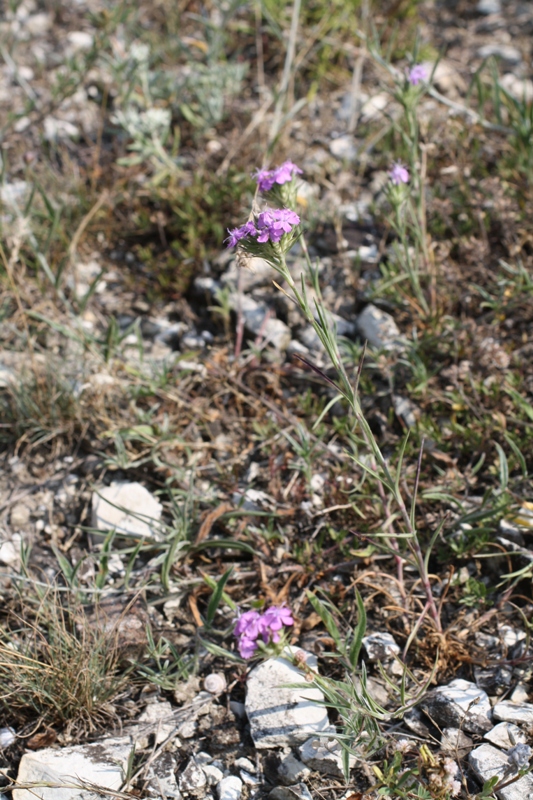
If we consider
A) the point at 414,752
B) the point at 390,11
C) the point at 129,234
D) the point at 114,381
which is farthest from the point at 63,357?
the point at 390,11

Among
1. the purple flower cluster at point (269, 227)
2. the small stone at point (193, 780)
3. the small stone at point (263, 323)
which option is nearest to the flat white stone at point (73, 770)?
the small stone at point (193, 780)

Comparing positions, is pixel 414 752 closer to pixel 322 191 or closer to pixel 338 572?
pixel 338 572

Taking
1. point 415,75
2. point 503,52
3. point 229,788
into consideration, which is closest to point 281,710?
point 229,788

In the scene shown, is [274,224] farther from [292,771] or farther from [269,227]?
[292,771]

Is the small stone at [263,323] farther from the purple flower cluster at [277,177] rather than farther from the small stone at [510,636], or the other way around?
the small stone at [510,636]

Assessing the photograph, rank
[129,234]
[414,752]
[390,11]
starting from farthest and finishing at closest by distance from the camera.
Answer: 1. [390,11]
2. [129,234]
3. [414,752]
